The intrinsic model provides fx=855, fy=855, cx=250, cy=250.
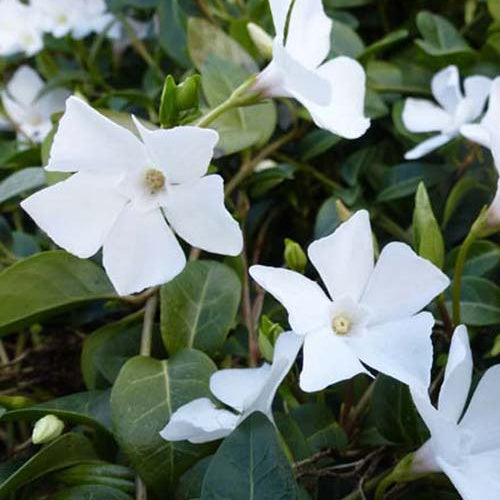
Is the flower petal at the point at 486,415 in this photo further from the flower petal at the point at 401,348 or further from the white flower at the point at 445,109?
the white flower at the point at 445,109

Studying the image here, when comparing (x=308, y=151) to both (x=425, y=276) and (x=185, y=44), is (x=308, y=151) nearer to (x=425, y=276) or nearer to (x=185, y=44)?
(x=185, y=44)

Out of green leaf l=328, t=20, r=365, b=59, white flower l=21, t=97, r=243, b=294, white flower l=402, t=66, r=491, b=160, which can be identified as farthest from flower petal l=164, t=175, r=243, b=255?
green leaf l=328, t=20, r=365, b=59

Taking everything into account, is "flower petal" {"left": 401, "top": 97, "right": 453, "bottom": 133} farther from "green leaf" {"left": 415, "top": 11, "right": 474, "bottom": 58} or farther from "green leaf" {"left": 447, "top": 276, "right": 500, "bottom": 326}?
"green leaf" {"left": 447, "top": 276, "right": 500, "bottom": 326}

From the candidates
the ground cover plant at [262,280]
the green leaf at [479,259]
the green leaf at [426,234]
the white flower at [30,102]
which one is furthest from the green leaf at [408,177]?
the white flower at [30,102]

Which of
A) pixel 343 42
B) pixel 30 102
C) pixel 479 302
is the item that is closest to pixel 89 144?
pixel 479 302

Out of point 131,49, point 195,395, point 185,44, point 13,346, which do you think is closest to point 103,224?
point 195,395
